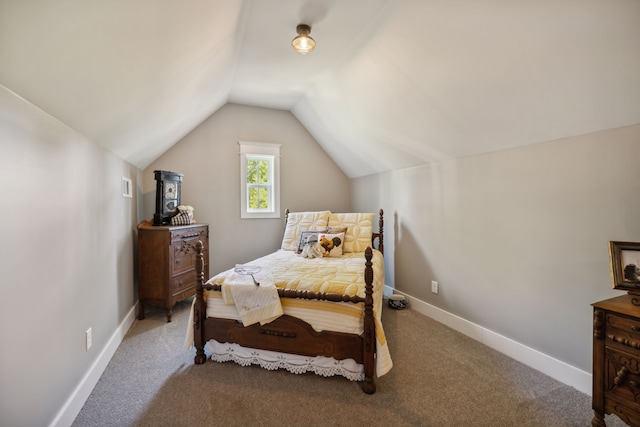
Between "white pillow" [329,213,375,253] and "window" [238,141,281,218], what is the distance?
1.11m

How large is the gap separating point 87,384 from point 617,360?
3036 millimetres

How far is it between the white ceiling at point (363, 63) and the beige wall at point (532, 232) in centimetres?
19

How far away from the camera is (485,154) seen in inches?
98.8

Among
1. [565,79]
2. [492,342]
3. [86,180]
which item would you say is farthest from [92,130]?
[492,342]

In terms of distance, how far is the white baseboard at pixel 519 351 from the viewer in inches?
74.1

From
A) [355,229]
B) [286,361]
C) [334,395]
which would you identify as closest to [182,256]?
[286,361]

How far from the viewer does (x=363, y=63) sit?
2576mm

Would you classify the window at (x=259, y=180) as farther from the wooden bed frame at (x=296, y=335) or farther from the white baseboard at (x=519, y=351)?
the white baseboard at (x=519, y=351)

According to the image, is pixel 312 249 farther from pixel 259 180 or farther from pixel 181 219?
pixel 259 180

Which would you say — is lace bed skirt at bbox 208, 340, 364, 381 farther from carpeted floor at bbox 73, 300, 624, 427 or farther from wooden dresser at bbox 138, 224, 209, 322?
wooden dresser at bbox 138, 224, 209, 322

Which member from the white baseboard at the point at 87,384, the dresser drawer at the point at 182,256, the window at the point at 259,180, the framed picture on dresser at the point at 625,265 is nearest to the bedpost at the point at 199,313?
the white baseboard at the point at 87,384

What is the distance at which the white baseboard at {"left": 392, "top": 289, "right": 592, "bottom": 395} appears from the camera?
1.88 m

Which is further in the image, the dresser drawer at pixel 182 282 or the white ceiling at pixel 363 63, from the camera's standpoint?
the dresser drawer at pixel 182 282

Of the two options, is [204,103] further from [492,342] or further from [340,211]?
[492,342]
